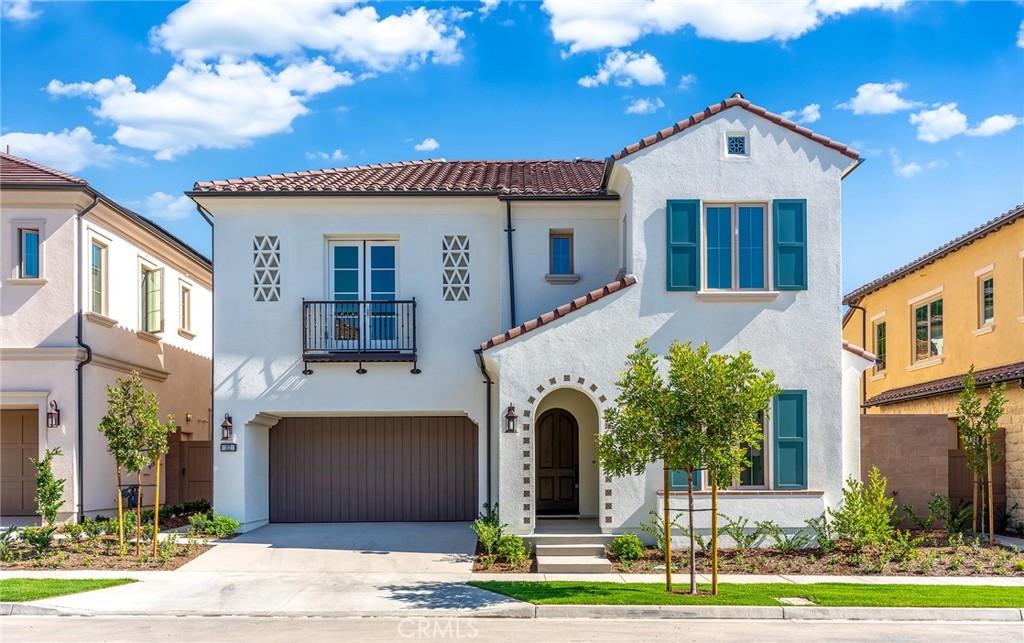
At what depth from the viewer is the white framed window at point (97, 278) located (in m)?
17.7

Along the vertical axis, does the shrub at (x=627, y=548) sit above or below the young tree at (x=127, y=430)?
below

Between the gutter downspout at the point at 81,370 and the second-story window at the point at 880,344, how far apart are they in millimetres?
21130

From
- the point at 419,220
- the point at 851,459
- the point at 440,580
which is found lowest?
the point at 440,580

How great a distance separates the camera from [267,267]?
55.9 feet

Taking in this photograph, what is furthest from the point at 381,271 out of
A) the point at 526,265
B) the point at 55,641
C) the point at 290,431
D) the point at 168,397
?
the point at 55,641

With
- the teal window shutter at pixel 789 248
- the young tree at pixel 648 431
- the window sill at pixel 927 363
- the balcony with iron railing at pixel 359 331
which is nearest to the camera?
the young tree at pixel 648 431

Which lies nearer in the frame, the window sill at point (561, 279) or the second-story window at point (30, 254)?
the window sill at point (561, 279)

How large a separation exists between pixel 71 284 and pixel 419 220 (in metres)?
6.65

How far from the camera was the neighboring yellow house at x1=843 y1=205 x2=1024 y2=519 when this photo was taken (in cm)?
1847

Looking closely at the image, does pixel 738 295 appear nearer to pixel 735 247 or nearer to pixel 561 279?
pixel 735 247

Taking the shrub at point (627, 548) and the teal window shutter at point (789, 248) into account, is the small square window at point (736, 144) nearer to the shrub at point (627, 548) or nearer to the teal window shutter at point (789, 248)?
the teal window shutter at point (789, 248)

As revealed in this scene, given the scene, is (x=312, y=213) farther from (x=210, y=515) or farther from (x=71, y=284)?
(x=210, y=515)

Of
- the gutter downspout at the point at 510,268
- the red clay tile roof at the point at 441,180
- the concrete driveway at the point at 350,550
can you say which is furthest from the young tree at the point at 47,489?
the gutter downspout at the point at 510,268

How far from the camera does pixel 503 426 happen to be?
15.0 m
